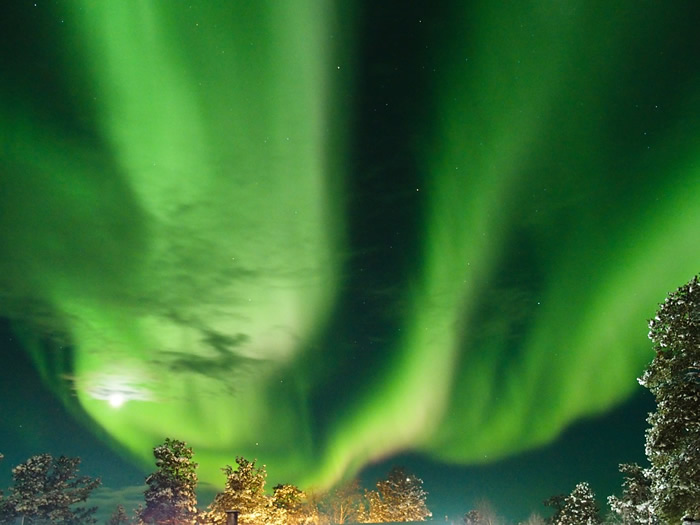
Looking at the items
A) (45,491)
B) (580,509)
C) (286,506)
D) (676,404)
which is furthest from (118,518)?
(676,404)

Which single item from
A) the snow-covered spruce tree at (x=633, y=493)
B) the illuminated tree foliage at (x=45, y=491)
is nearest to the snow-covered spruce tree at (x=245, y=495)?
the illuminated tree foliage at (x=45, y=491)

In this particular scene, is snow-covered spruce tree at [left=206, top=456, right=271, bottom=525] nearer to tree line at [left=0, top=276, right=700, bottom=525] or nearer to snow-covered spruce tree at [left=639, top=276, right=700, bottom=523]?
A: tree line at [left=0, top=276, right=700, bottom=525]

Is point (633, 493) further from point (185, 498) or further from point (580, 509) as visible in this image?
point (185, 498)

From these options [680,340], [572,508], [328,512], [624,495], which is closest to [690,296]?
[680,340]

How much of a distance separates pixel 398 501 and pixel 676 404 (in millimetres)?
87862

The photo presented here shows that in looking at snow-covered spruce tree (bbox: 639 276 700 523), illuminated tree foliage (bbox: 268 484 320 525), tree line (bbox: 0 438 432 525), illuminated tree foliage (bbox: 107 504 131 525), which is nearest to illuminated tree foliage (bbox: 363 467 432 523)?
tree line (bbox: 0 438 432 525)

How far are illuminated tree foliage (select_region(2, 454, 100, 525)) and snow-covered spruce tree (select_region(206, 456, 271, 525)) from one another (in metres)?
24.2

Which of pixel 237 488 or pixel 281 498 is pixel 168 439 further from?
pixel 281 498

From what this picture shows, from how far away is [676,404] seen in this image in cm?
2162

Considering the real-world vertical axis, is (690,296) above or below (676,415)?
above

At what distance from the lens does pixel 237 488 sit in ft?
217

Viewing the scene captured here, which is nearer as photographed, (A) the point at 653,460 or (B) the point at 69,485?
(A) the point at 653,460

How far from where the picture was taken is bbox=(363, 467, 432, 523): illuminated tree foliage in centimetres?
9950

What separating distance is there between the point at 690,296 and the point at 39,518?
86.8m
